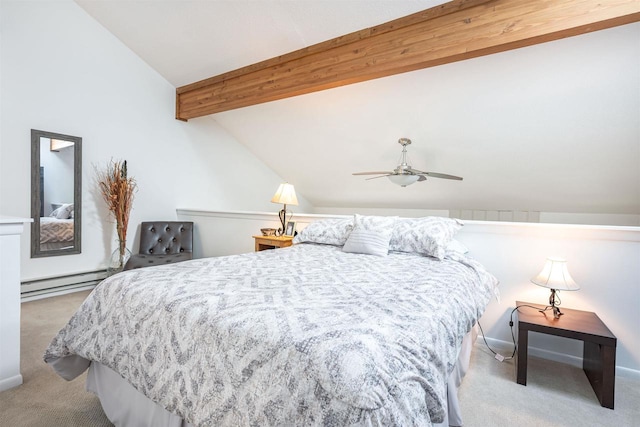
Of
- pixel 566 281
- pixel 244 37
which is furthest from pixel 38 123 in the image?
pixel 566 281

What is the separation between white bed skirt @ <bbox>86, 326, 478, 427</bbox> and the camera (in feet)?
4.36

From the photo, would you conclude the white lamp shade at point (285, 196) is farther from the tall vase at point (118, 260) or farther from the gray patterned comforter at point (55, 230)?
the gray patterned comforter at point (55, 230)

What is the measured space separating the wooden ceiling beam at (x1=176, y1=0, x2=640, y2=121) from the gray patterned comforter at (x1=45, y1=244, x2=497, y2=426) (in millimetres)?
1692

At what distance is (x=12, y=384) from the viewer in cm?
192

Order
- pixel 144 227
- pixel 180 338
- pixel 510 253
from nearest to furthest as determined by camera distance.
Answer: pixel 180 338 < pixel 510 253 < pixel 144 227

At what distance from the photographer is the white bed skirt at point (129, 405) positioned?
4.36 ft

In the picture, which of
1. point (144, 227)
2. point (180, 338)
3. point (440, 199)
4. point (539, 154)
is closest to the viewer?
point (180, 338)

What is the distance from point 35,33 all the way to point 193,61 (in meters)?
1.49

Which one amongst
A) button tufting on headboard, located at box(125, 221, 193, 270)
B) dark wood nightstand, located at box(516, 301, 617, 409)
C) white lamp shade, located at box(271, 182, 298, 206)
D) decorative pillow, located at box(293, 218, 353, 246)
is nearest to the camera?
dark wood nightstand, located at box(516, 301, 617, 409)

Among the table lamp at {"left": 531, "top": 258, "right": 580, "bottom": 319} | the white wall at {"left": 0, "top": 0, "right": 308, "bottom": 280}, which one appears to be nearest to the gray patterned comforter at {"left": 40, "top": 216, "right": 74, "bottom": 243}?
the white wall at {"left": 0, "top": 0, "right": 308, "bottom": 280}

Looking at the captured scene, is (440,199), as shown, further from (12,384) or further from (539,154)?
(12,384)

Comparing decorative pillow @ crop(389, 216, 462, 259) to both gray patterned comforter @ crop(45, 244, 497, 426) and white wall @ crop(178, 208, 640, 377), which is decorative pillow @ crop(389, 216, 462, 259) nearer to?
white wall @ crop(178, 208, 640, 377)

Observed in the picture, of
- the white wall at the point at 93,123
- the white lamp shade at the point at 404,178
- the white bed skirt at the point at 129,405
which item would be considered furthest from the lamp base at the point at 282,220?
the white bed skirt at the point at 129,405

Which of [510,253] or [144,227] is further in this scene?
[144,227]
